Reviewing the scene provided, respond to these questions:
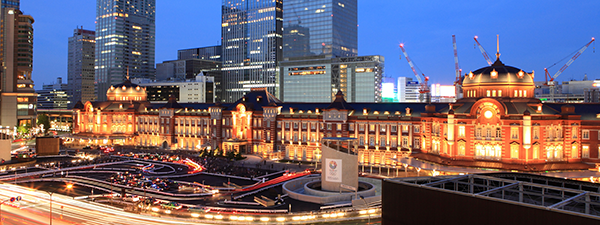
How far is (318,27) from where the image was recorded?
7338 inches

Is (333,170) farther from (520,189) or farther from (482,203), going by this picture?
(482,203)

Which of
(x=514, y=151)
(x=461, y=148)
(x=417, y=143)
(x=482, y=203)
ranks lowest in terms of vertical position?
(x=514, y=151)

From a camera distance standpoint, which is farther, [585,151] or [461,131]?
[461,131]

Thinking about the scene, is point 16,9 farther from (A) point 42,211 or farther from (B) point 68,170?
(A) point 42,211

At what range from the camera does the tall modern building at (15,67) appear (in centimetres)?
15538

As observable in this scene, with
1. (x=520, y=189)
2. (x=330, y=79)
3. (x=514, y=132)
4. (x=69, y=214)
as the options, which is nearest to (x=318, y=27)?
(x=330, y=79)

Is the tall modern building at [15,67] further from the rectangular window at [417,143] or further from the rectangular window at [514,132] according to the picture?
Result: the rectangular window at [514,132]

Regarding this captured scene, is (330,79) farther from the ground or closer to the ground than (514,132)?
farther from the ground

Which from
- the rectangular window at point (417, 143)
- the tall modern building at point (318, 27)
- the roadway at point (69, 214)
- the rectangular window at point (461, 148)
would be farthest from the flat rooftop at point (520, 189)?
the tall modern building at point (318, 27)

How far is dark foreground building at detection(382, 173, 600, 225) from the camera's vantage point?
2416 centimetres

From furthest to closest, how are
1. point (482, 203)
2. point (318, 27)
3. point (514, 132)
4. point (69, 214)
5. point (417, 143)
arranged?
point (318, 27) → point (417, 143) → point (514, 132) → point (69, 214) → point (482, 203)

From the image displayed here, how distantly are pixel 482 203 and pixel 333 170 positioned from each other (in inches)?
1541

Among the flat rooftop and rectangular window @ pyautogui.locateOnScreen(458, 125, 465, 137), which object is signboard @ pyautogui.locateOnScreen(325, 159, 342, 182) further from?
the flat rooftop

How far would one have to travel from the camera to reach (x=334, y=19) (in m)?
184
